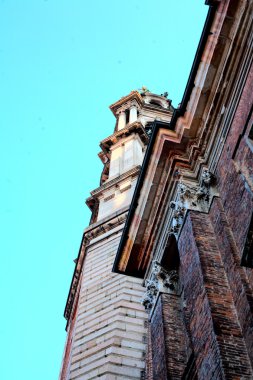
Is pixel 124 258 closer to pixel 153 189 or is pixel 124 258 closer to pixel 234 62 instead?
pixel 153 189

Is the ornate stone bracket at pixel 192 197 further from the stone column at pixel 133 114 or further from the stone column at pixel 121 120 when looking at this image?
the stone column at pixel 133 114

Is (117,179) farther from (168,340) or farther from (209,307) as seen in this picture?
(209,307)

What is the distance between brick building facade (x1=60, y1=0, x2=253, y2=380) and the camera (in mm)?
9328

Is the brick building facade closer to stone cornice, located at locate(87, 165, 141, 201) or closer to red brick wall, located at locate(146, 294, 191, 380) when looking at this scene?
red brick wall, located at locate(146, 294, 191, 380)

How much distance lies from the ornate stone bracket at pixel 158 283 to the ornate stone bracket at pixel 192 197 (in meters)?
1.36

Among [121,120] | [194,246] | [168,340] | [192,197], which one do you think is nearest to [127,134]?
[121,120]

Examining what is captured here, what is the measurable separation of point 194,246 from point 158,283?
293 centimetres

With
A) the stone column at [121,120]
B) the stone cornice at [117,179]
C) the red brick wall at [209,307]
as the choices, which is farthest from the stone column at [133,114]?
the red brick wall at [209,307]

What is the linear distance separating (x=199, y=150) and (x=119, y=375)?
6.09 meters

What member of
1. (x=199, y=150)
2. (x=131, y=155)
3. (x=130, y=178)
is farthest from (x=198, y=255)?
(x=131, y=155)

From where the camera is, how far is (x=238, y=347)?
335 inches

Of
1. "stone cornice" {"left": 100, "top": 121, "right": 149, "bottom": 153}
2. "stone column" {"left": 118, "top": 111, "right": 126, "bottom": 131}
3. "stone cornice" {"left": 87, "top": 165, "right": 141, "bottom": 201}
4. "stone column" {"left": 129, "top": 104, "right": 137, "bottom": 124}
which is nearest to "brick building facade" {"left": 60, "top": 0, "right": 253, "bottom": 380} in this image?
"stone cornice" {"left": 87, "top": 165, "right": 141, "bottom": 201}

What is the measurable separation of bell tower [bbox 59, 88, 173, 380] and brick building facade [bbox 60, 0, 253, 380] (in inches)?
1.9

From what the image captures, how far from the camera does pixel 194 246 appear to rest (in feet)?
35.9
